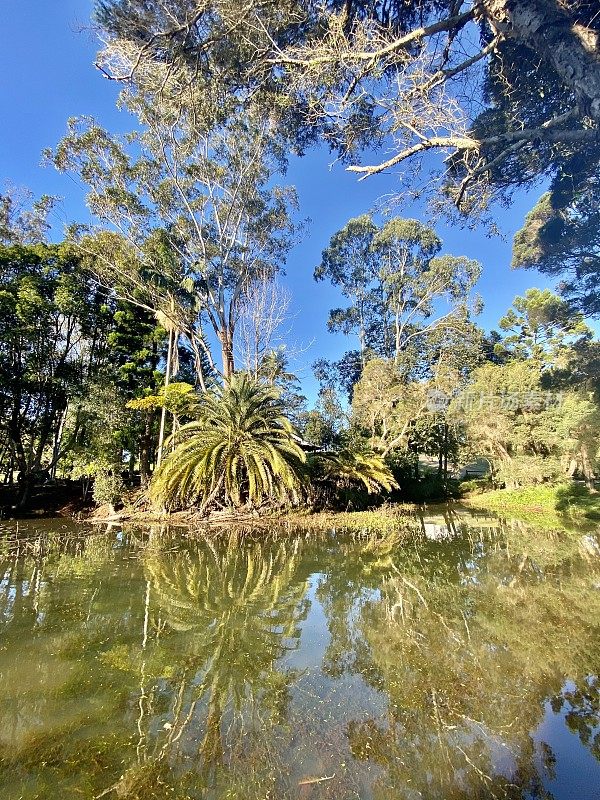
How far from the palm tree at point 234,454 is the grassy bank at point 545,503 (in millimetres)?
5933

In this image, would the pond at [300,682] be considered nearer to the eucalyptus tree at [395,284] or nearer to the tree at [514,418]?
the tree at [514,418]

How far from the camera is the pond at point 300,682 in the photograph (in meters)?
1.69

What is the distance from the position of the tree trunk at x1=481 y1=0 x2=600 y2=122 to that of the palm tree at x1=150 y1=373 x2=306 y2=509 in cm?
666

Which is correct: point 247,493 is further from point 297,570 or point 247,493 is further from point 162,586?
point 162,586

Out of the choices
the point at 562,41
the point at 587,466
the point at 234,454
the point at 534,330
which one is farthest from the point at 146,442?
the point at 534,330

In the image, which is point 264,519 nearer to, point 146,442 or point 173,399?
point 173,399

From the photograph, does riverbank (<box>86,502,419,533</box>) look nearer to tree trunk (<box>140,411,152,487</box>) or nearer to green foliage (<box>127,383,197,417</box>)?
tree trunk (<box>140,411,152,487</box>)

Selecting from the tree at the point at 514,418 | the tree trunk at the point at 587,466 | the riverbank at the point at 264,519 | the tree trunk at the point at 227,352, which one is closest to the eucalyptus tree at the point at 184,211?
the tree trunk at the point at 227,352

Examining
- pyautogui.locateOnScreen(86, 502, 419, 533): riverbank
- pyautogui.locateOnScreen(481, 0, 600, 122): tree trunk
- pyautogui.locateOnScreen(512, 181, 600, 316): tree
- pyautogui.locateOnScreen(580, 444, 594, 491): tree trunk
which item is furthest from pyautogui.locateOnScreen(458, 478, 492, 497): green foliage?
pyautogui.locateOnScreen(481, 0, 600, 122): tree trunk

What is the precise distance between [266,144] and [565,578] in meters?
12.7

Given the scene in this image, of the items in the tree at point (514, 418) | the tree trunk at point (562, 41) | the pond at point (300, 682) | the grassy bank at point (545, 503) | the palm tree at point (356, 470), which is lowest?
the pond at point (300, 682)

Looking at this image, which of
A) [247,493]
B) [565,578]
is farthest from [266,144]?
[565,578]

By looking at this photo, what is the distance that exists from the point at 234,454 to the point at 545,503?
8.58 m

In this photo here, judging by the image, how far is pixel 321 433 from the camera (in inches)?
517
